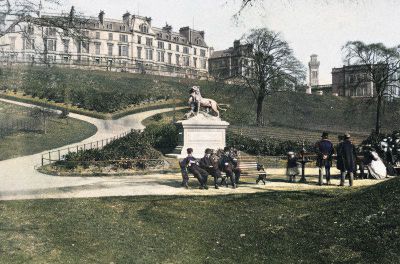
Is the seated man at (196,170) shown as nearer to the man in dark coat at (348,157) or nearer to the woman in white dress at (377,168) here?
the man in dark coat at (348,157)

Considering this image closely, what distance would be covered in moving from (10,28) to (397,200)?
414 inches

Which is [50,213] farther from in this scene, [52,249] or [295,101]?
[295,101]

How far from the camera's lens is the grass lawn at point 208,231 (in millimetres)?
6395

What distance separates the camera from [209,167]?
13.5 m

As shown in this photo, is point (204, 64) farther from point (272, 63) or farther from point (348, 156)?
point (348, 156)

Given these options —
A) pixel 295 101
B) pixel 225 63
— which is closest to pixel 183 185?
pixel 295 101

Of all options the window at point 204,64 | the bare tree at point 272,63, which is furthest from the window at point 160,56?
the bare tree at point 272,63

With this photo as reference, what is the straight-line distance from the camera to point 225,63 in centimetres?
9706

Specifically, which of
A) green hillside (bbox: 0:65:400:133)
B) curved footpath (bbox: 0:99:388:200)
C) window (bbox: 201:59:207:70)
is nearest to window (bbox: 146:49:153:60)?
window (bbox: 201:59:207:70)

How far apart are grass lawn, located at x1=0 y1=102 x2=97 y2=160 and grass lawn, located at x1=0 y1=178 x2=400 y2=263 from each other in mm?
15767

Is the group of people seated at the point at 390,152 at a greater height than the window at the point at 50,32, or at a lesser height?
lesser

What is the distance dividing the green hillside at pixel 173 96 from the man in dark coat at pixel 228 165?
96.6 feet

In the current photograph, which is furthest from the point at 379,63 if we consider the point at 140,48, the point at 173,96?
the point at 140,48

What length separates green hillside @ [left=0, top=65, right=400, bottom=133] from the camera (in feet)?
152
